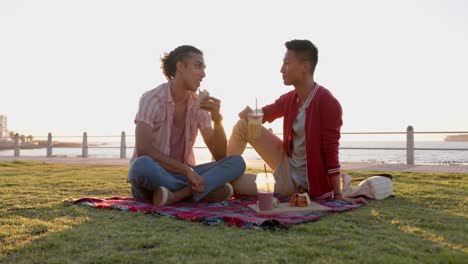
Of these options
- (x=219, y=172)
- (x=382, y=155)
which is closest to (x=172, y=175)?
(x=219, y=172)

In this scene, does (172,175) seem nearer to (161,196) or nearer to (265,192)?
(161,196)

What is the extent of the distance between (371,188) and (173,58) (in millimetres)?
1875

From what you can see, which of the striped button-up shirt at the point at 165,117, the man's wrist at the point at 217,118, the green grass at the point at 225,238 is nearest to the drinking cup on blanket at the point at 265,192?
the green grass at the point at 225,238

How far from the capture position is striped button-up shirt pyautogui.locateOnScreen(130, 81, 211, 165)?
3242 millimetres

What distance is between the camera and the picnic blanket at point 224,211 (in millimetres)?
2443

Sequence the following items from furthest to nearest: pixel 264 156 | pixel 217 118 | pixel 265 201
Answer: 1. pixel 264 156
2. pixel 217 118
3. pixel 265 201

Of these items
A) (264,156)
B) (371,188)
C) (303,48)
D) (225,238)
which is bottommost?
(225,238)

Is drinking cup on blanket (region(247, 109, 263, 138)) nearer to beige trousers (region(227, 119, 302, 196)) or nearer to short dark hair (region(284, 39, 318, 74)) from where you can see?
beige trousers (region(227, 119, 302, 196))

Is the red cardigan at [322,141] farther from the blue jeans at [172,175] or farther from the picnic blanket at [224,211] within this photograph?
the blue jeans at [172,175]

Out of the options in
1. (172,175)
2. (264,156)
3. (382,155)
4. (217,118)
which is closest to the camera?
(172,175)

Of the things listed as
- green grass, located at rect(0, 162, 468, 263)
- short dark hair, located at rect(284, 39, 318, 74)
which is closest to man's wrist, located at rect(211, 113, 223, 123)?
short dark hair, located at rect(284, 39, 318, 74)

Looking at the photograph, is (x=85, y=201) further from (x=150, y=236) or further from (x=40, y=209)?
(x=150, y=236)

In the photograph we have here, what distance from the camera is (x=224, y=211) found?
116 inches

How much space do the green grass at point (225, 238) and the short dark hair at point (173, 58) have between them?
120cm
